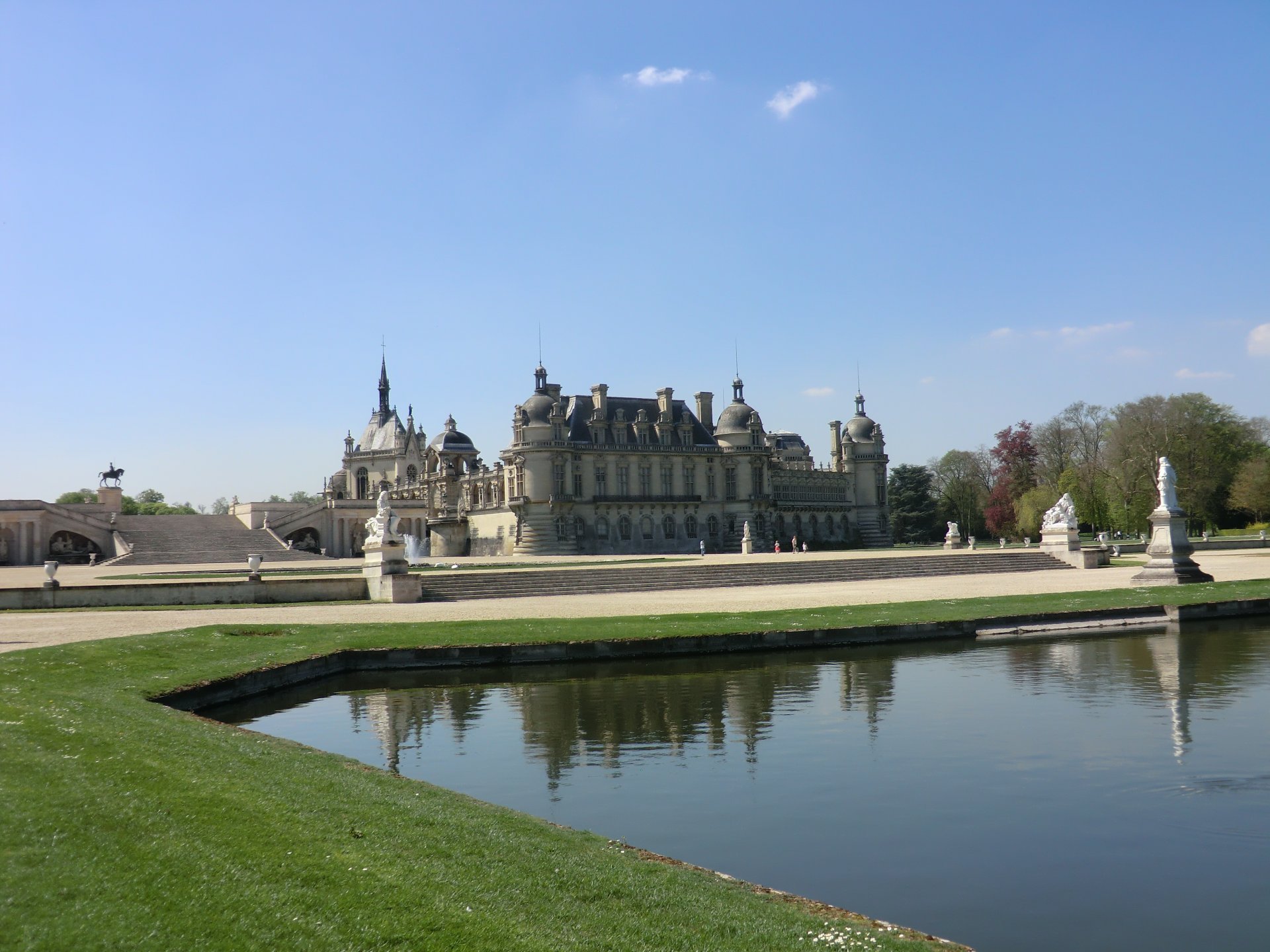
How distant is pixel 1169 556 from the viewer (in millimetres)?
35125

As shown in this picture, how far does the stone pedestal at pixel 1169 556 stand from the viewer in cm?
3441

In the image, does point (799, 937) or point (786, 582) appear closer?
Answer: point (799, 937)

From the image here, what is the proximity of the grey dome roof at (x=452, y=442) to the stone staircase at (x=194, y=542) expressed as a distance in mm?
19585

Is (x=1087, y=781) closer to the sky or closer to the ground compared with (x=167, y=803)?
closer to the ground

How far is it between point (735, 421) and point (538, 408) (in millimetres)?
16704

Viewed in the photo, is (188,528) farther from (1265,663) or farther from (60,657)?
(1265,663)

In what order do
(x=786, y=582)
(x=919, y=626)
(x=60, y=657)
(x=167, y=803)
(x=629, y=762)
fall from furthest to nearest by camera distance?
1. (x=786, y=582)
2. (x=919, y=626)
3. (x=60, y=657)
4. (x=629, y=762)
5. (x=167, y=803)

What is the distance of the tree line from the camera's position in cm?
7469

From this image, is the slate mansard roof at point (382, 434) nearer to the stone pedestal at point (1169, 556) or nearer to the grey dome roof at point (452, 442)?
the grey dome roof at point (452, 442)

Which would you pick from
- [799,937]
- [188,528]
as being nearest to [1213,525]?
[188,528]

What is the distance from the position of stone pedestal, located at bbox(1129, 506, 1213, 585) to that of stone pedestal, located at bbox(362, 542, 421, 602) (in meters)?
23.6

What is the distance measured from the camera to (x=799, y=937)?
6633 mm

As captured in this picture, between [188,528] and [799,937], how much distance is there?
7433 centimetres

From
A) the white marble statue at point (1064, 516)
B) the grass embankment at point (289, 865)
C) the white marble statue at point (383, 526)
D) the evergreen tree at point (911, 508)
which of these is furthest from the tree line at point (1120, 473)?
the grass embankment at point (289, 865)
